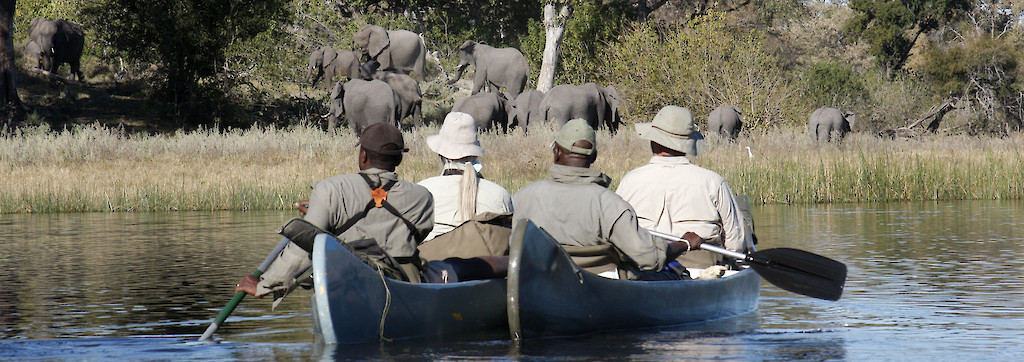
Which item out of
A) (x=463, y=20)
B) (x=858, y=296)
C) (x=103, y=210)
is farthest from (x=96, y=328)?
(x=463, y=20)

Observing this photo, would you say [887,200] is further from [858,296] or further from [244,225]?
[858,296]

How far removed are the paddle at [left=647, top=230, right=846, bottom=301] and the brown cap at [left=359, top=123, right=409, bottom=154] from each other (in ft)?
10.3

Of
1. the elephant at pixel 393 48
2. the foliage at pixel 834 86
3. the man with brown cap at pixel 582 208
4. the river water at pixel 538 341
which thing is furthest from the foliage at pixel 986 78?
the man with brown cap at pixel 582 208

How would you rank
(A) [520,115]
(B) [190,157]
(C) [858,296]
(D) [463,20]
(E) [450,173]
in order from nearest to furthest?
(E) [450,173] → (C) [858,296] → (B) [190,157] → (A) [520,115] → (D) [463,20]

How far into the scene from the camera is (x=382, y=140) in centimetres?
796

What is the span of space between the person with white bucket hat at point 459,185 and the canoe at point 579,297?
74 centimetres

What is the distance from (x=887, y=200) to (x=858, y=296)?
464 inches

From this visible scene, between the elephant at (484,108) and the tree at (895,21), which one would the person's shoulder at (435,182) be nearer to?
the elephant at (484,108)

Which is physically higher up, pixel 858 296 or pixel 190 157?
pixel 190 157

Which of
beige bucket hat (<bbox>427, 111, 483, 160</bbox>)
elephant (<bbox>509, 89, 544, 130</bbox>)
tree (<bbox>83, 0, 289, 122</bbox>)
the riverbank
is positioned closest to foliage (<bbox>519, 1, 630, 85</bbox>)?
elephant (<bbox>509, 89, 544, 130</bbox>)

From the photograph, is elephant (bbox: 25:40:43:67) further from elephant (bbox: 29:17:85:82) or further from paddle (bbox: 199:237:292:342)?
paddle (bbox: 199:237:292:342)

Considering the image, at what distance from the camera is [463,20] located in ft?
161

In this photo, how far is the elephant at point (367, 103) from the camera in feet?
97.4

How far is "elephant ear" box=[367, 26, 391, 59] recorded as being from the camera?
3438 centimetres
